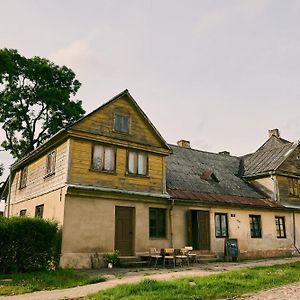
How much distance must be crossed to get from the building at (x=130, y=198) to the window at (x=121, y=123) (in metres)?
0.05

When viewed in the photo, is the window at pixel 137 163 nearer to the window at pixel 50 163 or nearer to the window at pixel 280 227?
the window at pixel 50 163

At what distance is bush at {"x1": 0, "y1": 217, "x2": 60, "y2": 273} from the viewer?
1301 centimetres

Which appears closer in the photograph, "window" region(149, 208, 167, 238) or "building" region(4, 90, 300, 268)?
"building" region(4, 90, 300, 268)

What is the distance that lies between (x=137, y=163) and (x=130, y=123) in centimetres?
212

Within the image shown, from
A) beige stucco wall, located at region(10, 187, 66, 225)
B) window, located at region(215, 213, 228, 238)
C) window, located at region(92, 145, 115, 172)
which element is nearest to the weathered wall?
beige stucco wall, located at region(10, 187, 66, 225)

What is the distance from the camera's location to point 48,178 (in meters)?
18.1

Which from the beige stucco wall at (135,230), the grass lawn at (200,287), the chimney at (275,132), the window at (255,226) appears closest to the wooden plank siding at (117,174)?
the beige stucco wall at (135,230)

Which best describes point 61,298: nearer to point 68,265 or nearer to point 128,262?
point 68,265

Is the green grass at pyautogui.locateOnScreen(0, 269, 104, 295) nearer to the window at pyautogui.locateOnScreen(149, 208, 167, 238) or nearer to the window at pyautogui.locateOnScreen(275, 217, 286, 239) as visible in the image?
the window at pyautogui.locateOnScreen(149, 208, 167, 238)

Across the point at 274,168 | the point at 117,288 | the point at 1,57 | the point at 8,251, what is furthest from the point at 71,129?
the point at 1,57

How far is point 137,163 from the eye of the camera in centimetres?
1841

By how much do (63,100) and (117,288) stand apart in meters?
26.2

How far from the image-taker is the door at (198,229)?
760 inches

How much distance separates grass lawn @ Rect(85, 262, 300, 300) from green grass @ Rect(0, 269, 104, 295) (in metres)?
2.36
